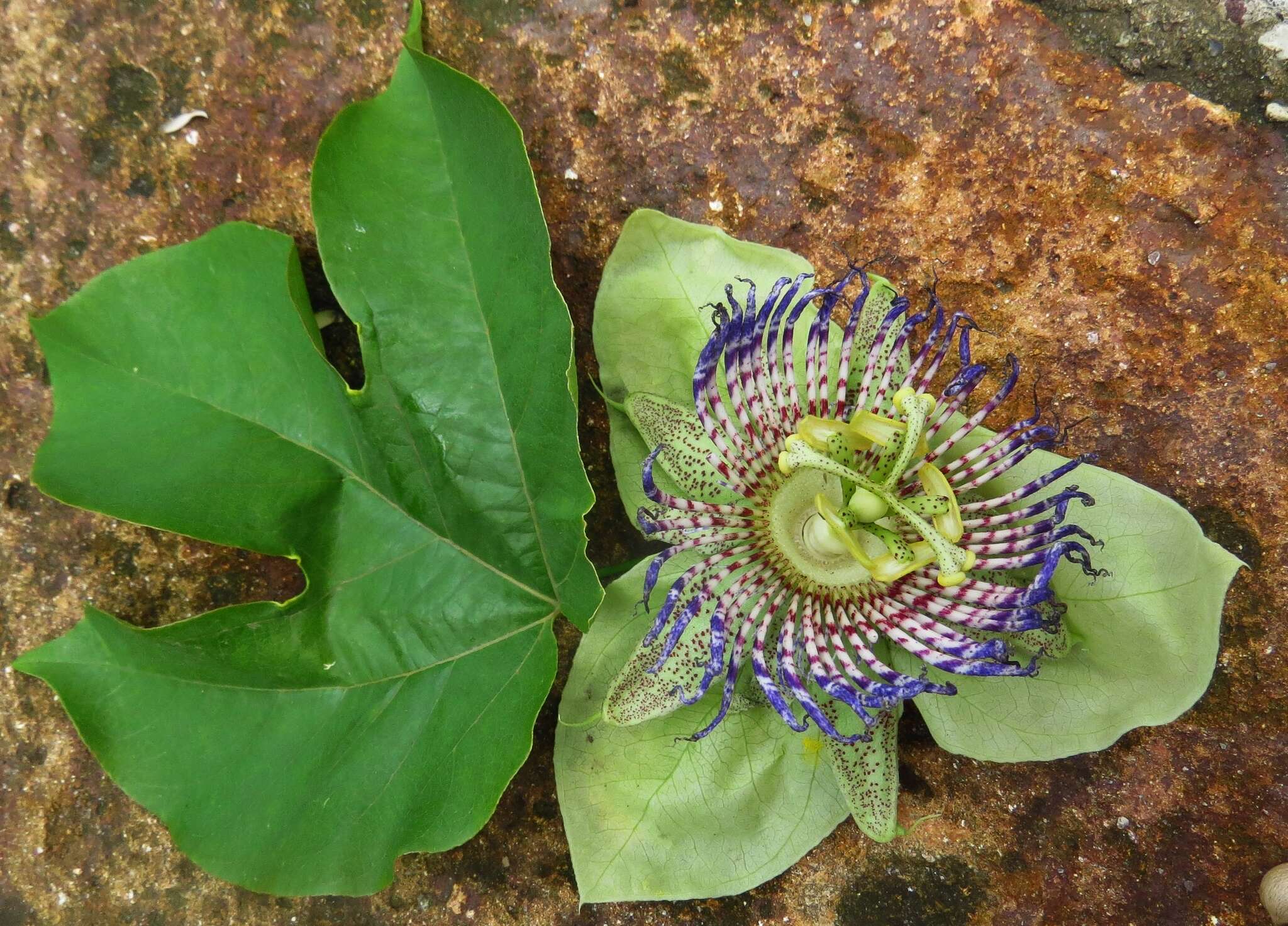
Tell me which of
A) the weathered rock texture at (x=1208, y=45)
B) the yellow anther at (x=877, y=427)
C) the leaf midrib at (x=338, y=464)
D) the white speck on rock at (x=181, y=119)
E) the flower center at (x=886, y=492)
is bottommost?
the leaf midrib at (x=338, y=464)

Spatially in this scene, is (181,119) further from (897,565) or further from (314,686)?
(897,565)

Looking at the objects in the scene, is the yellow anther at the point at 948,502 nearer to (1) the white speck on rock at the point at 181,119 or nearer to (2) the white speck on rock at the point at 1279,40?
(2) the white speck on rock at the point at 1279,40

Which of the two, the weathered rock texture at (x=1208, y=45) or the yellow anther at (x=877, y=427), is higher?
the weathered rock texture at (x=1208, y=45)

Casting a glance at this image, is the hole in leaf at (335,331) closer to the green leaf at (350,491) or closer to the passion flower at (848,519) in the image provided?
the green leaf at (350,491)

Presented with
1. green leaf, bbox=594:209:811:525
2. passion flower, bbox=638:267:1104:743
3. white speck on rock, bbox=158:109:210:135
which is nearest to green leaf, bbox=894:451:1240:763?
passion flower, bbox=638:267:1104:743

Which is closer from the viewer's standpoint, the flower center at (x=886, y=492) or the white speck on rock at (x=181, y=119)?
the flower center at (x=886, y=492)

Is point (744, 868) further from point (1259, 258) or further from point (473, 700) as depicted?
point (1259, 258)

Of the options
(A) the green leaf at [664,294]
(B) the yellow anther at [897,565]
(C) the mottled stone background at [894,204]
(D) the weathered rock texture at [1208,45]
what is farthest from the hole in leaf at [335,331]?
(D) the weathered rock texture at [1208,45]

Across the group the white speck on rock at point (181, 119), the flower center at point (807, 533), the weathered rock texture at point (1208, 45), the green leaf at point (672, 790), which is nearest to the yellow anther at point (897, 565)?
the flower center at point (807, 533)

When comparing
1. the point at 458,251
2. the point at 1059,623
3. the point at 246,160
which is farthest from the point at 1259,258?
the point at 246,160
